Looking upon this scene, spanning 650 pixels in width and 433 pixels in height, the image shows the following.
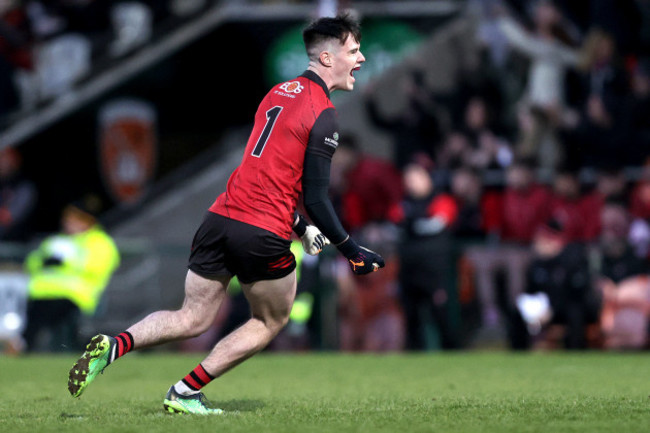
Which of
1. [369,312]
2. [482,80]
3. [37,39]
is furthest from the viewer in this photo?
[37,39]

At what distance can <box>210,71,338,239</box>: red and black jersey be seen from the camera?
20.6 ft

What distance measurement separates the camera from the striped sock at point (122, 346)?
6.24 m

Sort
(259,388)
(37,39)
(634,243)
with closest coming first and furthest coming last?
(259,388) < (634,243) < (37,39)

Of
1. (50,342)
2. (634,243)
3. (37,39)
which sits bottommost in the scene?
(50,342)

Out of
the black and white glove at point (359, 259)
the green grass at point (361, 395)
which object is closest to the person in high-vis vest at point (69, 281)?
the green grass at point (361, 395)

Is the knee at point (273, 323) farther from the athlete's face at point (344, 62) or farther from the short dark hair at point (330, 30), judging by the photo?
the short dark hair at point (330, 30)

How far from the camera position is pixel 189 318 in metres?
6.42

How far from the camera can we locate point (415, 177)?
12688 mm

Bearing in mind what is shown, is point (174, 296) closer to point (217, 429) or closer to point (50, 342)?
point (50, 342)

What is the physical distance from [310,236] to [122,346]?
1.24 meters

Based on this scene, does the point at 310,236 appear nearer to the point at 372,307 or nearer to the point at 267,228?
the point at 267,228

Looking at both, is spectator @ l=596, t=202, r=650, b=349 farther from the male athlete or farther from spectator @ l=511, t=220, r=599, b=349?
the male athlete

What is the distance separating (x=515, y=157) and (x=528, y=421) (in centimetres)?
885

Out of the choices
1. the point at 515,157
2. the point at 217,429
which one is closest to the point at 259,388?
the point at 217,429
